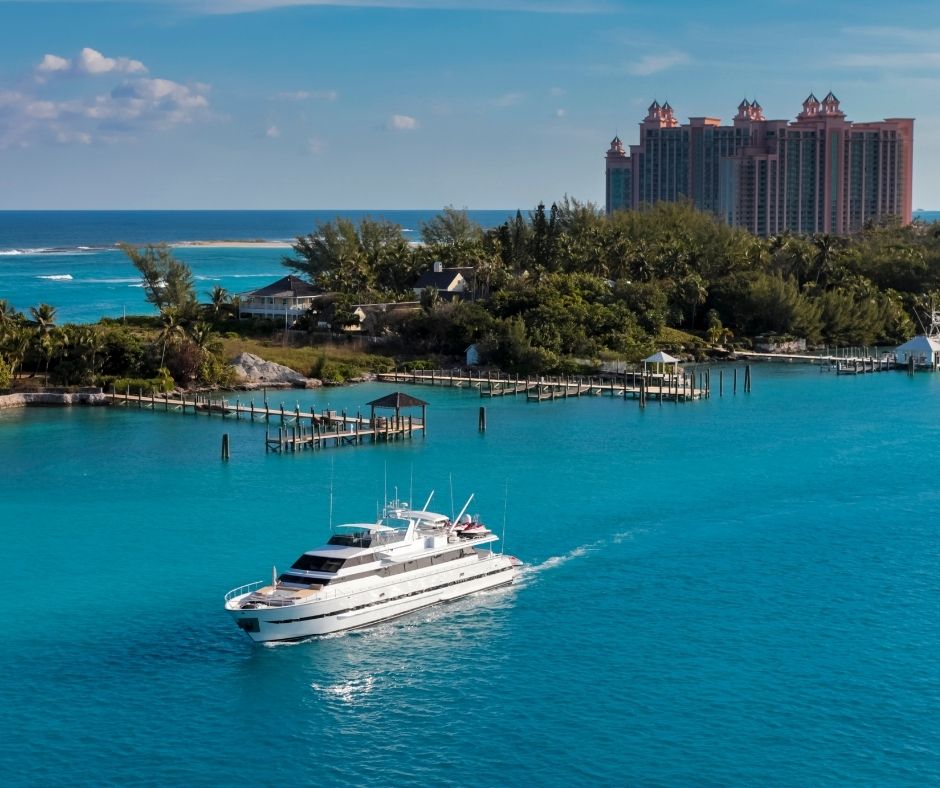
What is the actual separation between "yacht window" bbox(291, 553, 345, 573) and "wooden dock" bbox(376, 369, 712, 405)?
1848 inches

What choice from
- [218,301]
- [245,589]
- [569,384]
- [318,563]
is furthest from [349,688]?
[218,301]

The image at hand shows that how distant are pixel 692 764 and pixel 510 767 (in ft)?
14.4

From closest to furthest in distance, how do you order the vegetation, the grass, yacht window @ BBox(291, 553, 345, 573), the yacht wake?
yacht window @ BBox(291, 553, 345, 573) → the yacht wake → the vegetation → the grass

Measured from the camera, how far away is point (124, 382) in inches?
3442

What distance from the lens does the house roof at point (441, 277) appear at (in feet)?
376

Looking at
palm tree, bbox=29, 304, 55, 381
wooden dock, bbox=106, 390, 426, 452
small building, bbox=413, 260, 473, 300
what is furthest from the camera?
small building, bbox=413, 260, 473, 300

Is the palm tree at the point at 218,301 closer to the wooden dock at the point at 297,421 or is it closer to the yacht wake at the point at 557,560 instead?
the wooden dock at the point at 297,421

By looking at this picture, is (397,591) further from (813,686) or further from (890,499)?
(890,499)

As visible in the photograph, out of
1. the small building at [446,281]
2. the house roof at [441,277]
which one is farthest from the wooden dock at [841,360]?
the house roof at [441,277]

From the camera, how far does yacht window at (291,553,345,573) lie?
4122 cm

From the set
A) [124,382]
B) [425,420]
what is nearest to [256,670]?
[425,420]

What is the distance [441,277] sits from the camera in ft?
380

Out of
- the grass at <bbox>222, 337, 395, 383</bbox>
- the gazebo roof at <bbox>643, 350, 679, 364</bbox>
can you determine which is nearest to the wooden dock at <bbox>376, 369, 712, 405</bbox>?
the gazebo roof at <bbox>643, 350, 679, 364</bbox>

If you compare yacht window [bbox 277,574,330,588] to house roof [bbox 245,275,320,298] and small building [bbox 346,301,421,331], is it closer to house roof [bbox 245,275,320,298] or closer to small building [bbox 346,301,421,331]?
small building [bbox 346,301,421,331]
